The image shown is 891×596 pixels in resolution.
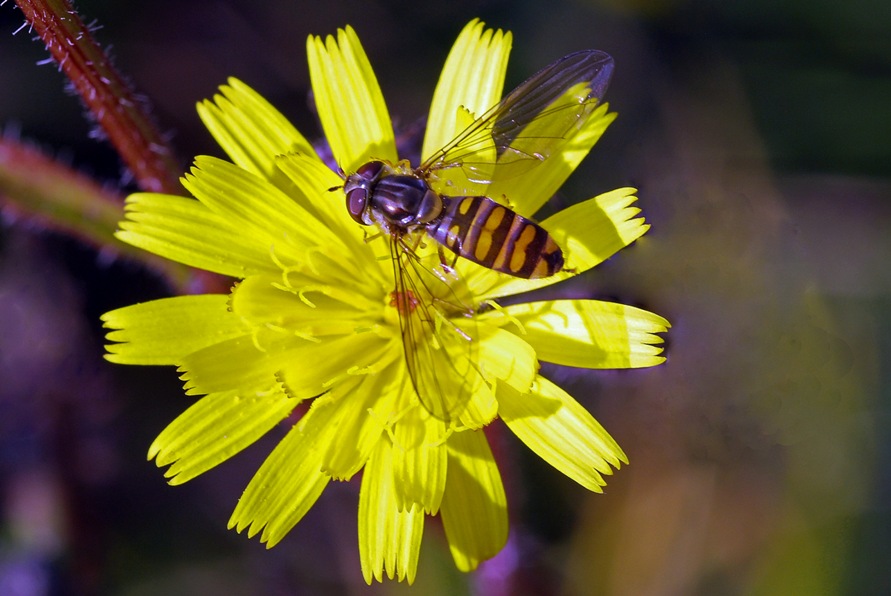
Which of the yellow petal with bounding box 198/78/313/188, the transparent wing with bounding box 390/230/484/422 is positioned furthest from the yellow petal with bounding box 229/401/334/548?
the yellow petal with bounding box 198/78/313/188

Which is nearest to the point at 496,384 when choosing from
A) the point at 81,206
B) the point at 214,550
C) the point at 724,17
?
the point at 81,206

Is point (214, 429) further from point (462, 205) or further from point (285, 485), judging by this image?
point (462, 205)

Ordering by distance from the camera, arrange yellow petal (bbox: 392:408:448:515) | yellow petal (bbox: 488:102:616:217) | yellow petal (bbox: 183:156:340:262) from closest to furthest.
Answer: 1. yellow petal (bbox: 392:408:448:515)
2. yellow petal (bbox: 183:156:340:262)
3. yellow petal (bbox: 488:102:616:217)

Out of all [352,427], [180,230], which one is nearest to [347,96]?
[180,230]

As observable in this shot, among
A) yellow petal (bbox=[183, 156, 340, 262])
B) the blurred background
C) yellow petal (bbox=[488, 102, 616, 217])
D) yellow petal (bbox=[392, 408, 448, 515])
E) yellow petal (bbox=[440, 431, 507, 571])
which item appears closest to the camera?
yellow petal (bbox=[392, 408, 448, 515])

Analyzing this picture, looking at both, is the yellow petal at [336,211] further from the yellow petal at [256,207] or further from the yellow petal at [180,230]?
the yellow petal at [180,230]

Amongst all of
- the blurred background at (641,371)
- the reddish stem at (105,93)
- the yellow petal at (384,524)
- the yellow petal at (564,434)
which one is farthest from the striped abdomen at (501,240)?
the blurred background at (641,371)

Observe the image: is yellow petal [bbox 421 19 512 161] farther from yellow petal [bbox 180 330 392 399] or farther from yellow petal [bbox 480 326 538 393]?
yellow petal [bbox 180 330 392 399]

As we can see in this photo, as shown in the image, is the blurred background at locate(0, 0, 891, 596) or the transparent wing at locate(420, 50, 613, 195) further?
the blurred background at locate(0, 0, 891, 596)
